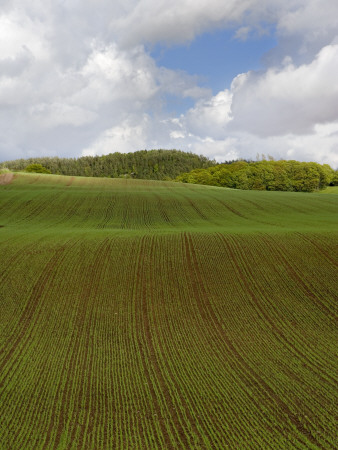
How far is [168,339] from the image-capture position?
68.1 feet

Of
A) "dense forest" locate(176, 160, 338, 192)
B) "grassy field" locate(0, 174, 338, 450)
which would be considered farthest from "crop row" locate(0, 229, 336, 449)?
"dense forest" locate(176, 160, 338, 192)

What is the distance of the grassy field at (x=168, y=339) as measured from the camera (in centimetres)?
1347

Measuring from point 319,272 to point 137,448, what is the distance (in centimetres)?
2105

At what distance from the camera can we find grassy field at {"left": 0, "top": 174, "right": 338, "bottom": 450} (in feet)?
44.2

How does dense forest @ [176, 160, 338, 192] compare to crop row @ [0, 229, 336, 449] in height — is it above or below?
above

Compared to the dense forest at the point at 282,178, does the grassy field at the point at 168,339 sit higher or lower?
lower

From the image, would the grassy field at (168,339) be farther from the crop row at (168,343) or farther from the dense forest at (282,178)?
the dense forest at (282,178)

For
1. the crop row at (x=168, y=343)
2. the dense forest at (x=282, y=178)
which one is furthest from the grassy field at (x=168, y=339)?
the dense forest at (x=282, y=178)

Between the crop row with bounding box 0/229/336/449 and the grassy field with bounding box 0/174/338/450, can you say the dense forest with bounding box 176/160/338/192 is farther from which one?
the crop row with bounding box 0/229/336/449

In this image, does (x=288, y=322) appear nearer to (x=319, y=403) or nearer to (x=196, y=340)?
(x=196, y=340)

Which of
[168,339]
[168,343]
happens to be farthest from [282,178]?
[168,343]

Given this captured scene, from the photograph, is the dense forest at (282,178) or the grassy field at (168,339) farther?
the dense forest at (282,178)

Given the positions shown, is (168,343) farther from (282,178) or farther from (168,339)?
(282,178)

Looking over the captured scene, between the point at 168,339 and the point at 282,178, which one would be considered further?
the point at 282,178
